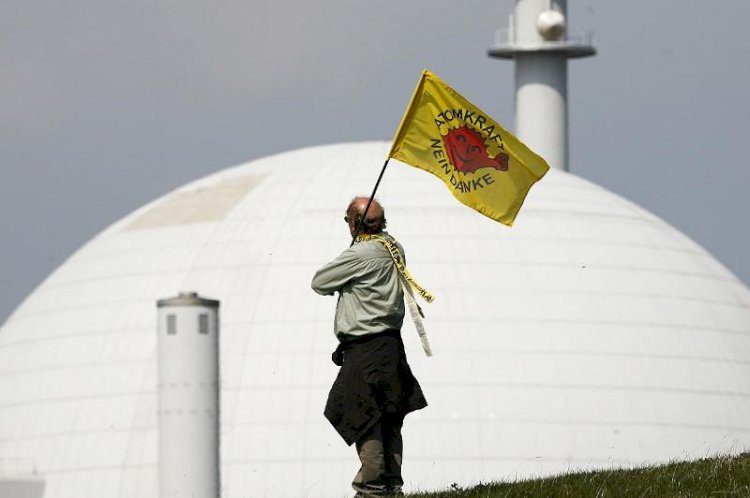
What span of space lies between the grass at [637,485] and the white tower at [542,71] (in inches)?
2104

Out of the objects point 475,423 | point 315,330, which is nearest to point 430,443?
point 475,423

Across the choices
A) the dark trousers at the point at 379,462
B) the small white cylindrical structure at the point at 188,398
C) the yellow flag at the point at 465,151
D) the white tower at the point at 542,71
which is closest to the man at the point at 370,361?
the dark trousers at the point at 379,462

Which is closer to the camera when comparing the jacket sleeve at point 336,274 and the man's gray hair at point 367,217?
the jacket sleeve at point 336,274

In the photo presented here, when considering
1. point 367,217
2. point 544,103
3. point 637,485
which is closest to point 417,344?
point 544,103

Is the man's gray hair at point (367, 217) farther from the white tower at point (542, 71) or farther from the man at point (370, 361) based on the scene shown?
the white tower at point (542, 71)

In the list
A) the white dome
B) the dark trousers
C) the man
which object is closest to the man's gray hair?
the man

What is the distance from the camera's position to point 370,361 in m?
15.9

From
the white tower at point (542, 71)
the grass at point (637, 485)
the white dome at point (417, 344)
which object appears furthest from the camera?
the white tower at point (542, 71)

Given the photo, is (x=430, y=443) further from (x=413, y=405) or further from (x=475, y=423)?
(x=413, y=405)

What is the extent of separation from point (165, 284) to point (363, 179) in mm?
6642

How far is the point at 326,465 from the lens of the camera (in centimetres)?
4691

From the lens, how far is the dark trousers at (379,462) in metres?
15.8

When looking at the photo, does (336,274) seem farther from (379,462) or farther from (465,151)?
(465,151)

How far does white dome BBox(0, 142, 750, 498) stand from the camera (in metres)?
48.3
